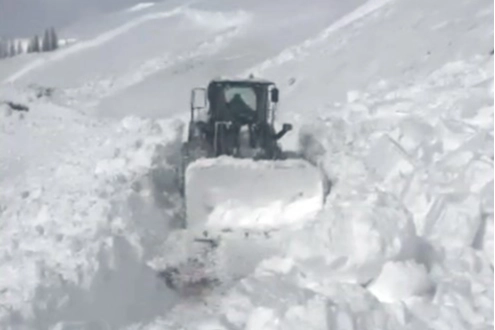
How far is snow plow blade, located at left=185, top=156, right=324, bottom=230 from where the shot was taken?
36.3 feet

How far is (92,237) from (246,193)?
104 inches

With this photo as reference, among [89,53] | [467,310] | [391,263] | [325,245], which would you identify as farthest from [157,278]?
[89,53]

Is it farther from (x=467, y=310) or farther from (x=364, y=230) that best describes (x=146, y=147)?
(x=467, y=310)

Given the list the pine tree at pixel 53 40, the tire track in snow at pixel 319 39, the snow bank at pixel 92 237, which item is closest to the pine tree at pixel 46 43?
the pine tree at pixel 53 40

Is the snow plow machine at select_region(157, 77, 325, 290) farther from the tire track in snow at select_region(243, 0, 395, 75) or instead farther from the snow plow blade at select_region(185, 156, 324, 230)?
the tire track in snow at select_region(243, 0, 395, 75)

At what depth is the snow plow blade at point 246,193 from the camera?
36.3ft

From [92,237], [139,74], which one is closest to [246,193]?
[92,237]

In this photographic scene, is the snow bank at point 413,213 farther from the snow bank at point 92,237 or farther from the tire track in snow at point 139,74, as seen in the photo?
the tire track in snow at point 139,74

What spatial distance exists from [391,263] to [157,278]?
7.05 feet

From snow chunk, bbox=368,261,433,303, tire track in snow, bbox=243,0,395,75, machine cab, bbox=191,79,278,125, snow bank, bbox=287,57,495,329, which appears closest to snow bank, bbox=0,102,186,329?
machine cab, bbox=191,79,278,125

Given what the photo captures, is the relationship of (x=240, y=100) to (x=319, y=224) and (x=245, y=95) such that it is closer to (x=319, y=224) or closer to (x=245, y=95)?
(x=245, y=95)

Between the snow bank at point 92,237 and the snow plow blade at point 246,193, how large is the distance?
A: 18.2 inches

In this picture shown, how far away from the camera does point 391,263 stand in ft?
26.8

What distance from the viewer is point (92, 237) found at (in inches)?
351
